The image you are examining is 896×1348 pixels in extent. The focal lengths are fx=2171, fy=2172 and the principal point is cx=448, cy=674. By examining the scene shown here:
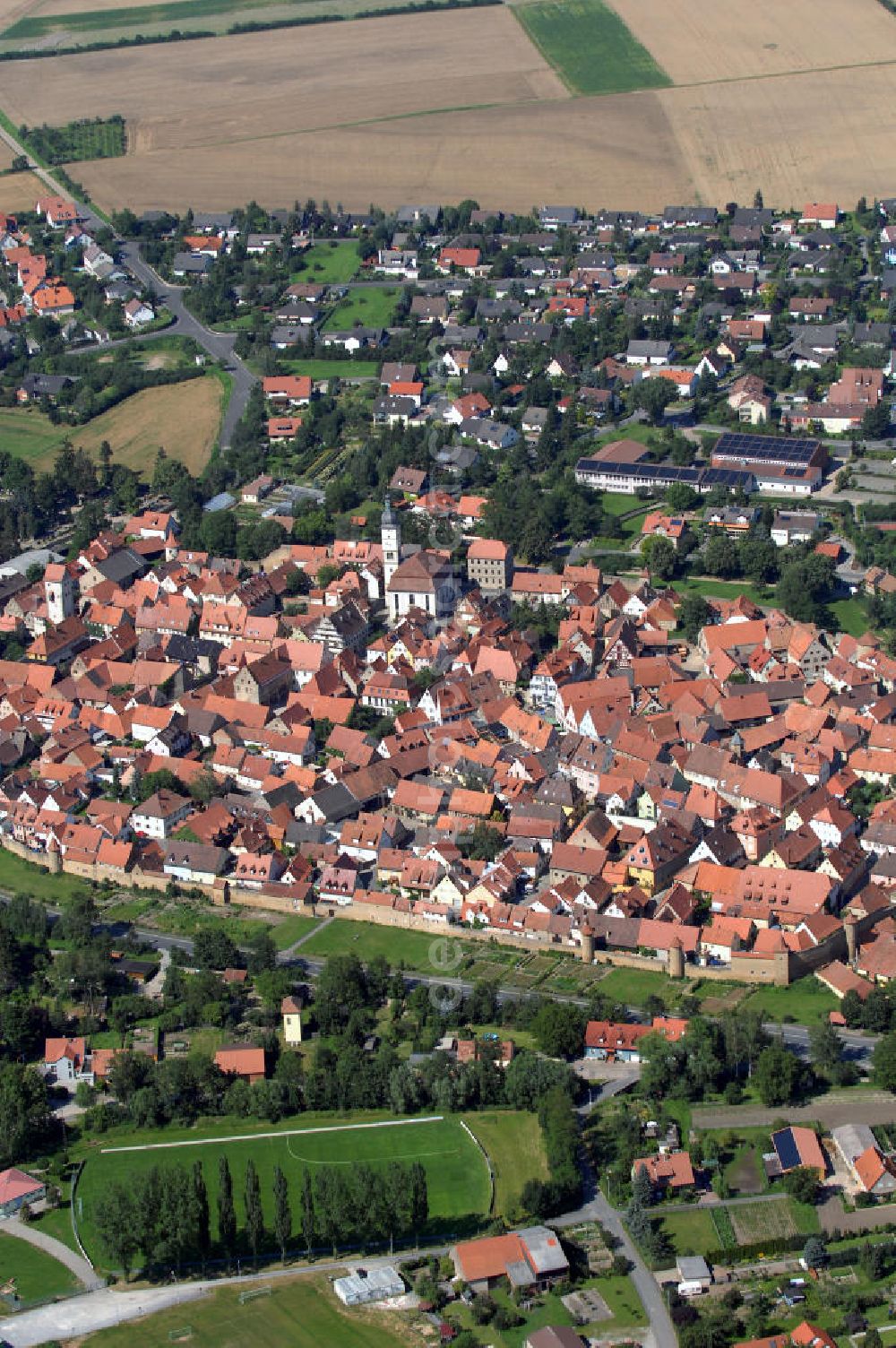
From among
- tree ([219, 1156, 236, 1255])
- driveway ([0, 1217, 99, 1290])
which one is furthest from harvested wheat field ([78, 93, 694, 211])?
driveway ([0, 1217, 99, 1290])

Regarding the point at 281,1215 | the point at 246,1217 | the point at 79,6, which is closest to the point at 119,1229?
the point at 246,1217

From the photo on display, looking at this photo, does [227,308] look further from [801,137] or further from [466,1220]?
[466,1220]

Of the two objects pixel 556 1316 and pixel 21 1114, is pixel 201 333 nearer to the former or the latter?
pixel 21 1114

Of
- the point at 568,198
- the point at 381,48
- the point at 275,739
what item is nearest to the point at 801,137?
the point at 568,198

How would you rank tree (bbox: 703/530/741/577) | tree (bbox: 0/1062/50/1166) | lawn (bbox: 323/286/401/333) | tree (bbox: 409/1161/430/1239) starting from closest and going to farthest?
tree (bbox: 409/1161/430/1239)
tree (bbox: 0/1062/50/1166)
tree (bbox: 703/530/741/577)
lawn (bbox: 323/286/401/333)

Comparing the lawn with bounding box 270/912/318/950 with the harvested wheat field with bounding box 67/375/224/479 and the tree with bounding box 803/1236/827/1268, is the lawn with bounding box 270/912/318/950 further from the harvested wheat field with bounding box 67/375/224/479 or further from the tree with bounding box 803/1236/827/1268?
the harvested wheat field with bounding box 67/375/224/479

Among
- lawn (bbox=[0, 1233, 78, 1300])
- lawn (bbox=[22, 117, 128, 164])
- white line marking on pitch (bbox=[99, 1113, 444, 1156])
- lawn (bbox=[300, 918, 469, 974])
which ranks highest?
lawn (bbox=[22, 117, 128, 164])
